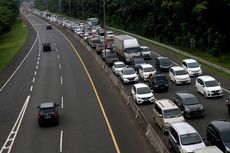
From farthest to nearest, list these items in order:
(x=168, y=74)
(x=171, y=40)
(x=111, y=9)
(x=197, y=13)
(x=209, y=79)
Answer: (x=111, y=9)
(x=171, y=40)
(x=197, y=13)
(x=168, y=74)
(x=209, y=79)

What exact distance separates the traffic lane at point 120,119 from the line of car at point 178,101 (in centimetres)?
169

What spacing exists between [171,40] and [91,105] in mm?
56454

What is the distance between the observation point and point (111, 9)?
14612 cm

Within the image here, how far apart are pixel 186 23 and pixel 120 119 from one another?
57.3m

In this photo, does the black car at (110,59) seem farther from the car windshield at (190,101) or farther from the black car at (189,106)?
the car windshield at (190,101)

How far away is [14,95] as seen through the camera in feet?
167

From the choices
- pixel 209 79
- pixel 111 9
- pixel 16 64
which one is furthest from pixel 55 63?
pixel 111 9

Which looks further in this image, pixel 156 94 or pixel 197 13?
pixel 197 13

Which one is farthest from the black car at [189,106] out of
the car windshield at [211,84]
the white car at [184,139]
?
the white car at [184,139]

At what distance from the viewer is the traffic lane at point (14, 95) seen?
40.0m

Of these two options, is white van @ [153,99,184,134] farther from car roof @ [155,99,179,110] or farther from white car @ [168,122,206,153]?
white car @ [168,122,206,153]

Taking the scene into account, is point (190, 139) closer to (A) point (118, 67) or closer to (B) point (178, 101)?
(B) point (178, 101)

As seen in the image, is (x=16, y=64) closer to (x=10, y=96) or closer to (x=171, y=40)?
(x=10, y=96)

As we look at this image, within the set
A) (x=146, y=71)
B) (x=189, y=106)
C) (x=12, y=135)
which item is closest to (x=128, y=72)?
(x=146, y=71)
